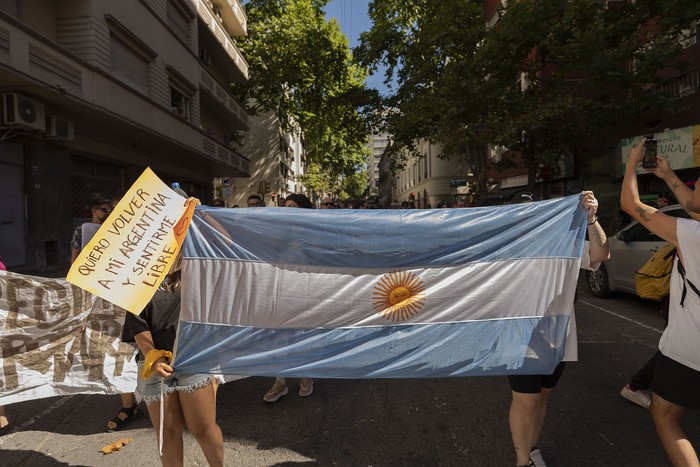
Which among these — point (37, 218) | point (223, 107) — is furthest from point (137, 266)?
point (223, 107)

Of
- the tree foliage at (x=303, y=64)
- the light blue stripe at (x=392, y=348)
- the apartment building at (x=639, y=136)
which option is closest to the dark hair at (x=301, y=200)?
the light blue stripe at (x=392, y=348)

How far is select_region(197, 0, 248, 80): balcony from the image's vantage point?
19.8 m

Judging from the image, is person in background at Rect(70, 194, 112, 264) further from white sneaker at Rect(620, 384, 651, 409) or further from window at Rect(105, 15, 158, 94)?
window at Rect(105, 15, 158, 94)

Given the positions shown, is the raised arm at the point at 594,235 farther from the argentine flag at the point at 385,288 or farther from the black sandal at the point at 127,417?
the black sandal at the point at 127,417

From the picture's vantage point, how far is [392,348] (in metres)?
2.65

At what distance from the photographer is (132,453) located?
9.90ft

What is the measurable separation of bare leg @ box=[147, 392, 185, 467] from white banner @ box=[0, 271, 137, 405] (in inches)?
53.4

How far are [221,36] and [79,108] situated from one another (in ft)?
45.5

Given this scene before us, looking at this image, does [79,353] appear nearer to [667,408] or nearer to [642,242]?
[667,408]

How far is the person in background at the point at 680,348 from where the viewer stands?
6.63 feet

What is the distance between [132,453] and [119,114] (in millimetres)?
10933

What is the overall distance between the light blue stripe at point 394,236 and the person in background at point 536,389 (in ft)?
0.27

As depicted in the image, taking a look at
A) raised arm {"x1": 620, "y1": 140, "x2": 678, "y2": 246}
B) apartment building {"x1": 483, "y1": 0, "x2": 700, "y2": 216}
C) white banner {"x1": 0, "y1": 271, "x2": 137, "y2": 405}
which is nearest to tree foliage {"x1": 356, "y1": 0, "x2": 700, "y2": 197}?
apartment building {"x1": 483, "y1": 0, "x2": 700, "y2": 216}

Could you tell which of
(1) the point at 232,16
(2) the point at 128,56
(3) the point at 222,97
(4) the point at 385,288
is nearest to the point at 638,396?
(4) the point at 385,288
